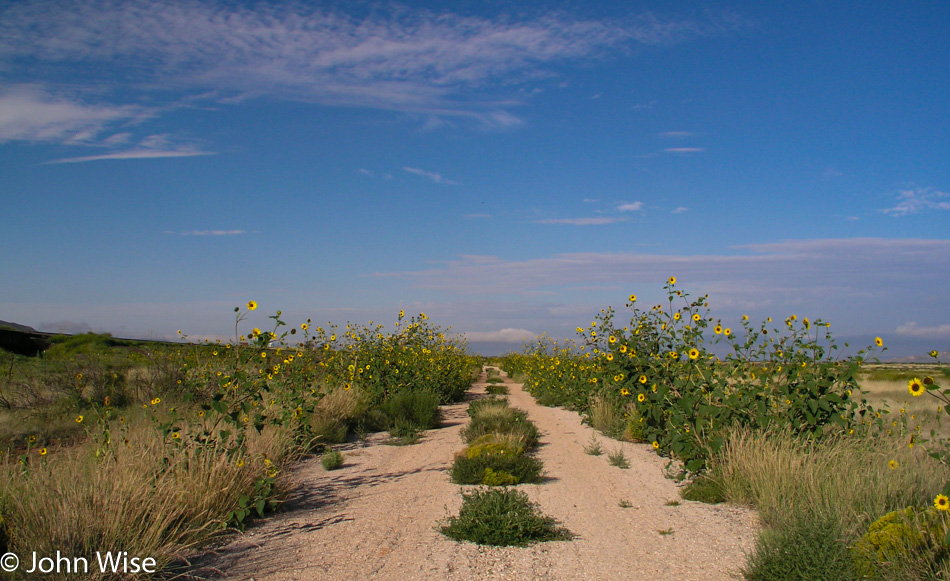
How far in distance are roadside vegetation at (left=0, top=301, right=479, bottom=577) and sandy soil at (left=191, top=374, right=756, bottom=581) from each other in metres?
0.41

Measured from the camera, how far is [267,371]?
5.89 m

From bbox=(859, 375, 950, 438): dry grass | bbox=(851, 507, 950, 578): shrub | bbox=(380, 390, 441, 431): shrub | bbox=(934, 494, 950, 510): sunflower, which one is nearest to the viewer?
bbox=(934, 494, 950, 510): sunflower

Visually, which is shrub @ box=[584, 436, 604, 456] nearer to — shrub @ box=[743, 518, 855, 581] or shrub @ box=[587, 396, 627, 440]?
shrub @ box=[587, 396, 627, 440]

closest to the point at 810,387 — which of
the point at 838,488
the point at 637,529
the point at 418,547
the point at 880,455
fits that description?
the point at 880,455

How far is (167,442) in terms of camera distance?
5.43 m

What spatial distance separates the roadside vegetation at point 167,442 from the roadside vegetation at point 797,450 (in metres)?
4.08

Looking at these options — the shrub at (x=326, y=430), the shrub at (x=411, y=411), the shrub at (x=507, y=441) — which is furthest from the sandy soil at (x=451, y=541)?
the shrub at (x=411, y=411)

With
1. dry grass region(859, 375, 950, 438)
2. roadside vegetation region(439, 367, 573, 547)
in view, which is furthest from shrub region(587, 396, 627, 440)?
dry grass region(859, 375, 950, 438)

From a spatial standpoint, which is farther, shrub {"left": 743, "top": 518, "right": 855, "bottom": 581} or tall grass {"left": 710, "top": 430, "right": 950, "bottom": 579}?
tall grass {"left": 710, "top": 430, "right": 950, "bottom": 579}

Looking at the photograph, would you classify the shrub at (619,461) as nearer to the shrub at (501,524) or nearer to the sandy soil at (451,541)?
the sandy soil at (451,541)

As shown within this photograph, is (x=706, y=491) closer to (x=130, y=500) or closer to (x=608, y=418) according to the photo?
(x=608, y=418)

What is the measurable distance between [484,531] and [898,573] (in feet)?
9.18

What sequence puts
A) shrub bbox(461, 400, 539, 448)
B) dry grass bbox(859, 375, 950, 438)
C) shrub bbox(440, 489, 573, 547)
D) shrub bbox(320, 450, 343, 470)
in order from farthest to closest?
dry grass bbox(859, 375, 950, 438), shrub bbox(461, 400, 539, 448), shrub bbox(320, 450, 343, 470), shrub bbox(440, 489, 573, 547)

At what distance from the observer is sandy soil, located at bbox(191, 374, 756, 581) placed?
4.30 metres
